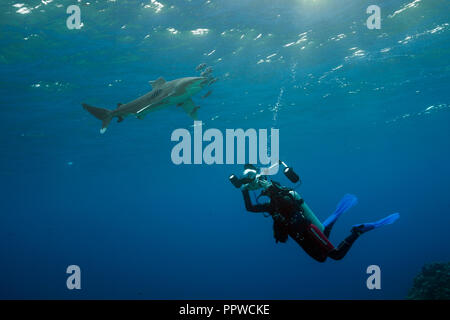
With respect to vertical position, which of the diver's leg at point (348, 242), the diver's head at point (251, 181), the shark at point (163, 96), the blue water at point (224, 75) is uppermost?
the blue water at point (224, 75)

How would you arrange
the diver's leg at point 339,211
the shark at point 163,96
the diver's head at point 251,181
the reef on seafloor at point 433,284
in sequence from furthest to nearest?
1. the reef on seafloor at point 433,284
2. the diver's leg at point 339,211
3. the shark at point 163,96
4. the diver's head at point 251,181

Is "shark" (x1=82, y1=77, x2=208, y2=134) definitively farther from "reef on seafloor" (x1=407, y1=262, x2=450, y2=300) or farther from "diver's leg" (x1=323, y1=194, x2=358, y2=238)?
"reef on seafloor" (x1=407, y1=262, x2=450, y2=300)

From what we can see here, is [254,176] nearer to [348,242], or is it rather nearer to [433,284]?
[348,242]

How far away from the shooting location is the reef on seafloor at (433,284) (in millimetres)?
11445

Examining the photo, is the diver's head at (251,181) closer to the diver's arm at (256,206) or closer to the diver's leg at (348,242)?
the diver's arm at (256,206)

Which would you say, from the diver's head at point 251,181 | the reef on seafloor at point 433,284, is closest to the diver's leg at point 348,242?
the diver's head at point 251,181

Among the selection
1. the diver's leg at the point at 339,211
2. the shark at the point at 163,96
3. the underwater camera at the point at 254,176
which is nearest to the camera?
the underwater camera at the point at 254,176

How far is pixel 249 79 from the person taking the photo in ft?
56.6

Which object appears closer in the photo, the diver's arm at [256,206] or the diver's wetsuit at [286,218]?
the diver's wetsuit at [286,218]

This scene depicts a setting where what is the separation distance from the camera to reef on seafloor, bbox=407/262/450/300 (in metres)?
11.4

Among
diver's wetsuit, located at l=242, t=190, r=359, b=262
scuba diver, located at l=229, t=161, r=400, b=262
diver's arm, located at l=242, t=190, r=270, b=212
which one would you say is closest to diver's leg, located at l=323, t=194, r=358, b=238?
scuba diver, located at l=229, t=161, r=400, b=262

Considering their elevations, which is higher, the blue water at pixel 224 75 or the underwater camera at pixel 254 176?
the blue water at pixel 224 75

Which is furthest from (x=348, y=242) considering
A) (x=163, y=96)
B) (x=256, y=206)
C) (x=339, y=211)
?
(x=163, y=96)

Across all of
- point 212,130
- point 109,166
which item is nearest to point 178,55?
point 212,130
